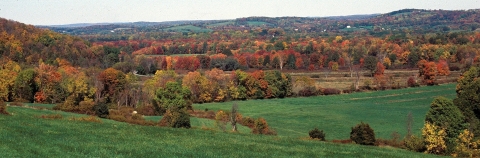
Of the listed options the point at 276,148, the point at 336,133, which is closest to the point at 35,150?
the point at 276,148

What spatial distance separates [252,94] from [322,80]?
2509 centimetres

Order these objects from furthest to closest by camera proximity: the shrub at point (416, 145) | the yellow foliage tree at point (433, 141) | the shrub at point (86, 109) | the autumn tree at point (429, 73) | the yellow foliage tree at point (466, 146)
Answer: the autumn tree at point (429, 73)
the shrub at point (86, 109)
the shrub at point (416, 145)
the yellow foliage tree at point (433, 141)
the yellow foliage tree at point (466, 146)

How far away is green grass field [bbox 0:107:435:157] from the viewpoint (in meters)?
24.2

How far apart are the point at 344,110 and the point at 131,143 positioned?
5463cm

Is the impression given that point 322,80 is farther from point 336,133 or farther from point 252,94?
point 336,133

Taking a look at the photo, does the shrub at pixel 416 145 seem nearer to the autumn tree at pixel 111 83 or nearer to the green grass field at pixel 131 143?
the green grass field at pixel 131 143

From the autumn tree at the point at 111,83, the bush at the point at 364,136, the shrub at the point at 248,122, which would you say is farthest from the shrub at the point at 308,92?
the bush at the point at 364,136

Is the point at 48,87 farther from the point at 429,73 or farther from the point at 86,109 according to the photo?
the point at 429,73

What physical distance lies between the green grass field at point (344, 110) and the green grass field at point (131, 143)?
66.7 feet

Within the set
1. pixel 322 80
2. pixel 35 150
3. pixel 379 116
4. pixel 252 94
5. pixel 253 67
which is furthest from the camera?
pixel 253 67

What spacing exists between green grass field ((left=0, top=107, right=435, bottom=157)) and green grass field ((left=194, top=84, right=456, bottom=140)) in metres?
20.3

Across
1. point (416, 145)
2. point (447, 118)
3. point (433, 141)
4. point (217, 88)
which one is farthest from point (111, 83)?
point (433, 141)

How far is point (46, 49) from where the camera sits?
137m

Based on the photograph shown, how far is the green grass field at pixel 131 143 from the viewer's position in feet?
79.6
